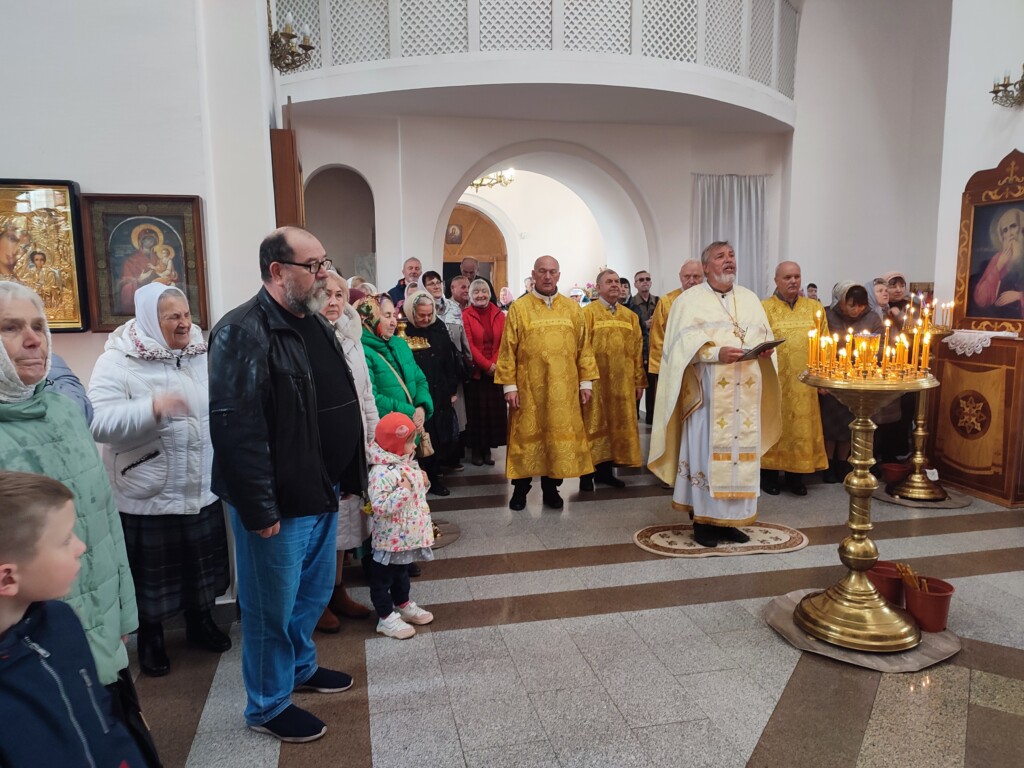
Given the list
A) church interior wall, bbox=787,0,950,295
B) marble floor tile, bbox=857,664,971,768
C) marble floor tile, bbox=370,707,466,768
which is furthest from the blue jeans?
church interior wall, bbox=787,0,950,295

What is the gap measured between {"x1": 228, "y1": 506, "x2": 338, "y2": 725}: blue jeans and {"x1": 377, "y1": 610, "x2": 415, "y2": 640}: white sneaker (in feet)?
2.26

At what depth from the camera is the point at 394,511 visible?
3193 mm

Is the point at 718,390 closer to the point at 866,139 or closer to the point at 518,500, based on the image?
the point at 518,500

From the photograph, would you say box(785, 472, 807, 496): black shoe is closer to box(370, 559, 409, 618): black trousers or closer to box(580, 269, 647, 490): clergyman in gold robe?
box(580, 269, 647, 490): clergyman in gold robe

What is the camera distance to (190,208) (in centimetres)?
330

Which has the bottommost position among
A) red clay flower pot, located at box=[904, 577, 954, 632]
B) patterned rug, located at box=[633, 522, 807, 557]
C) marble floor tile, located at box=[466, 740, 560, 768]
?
patterned rug, located at box=[633, 522, 807, 557]

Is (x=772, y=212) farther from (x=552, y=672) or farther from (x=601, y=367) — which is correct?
(x=552, y=672)

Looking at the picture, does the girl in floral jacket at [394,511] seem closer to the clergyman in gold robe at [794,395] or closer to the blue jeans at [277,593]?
the blue jeans at [277,593]

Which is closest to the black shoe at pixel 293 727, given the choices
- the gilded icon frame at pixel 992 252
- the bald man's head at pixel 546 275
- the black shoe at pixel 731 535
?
the black shoe at pixel 731 535

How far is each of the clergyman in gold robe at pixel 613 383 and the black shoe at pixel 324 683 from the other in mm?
3317

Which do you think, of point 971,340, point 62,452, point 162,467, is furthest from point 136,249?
point 971,340

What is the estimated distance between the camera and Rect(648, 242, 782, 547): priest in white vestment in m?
4.42

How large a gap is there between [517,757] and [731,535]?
102 inches

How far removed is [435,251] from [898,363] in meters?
7.62
